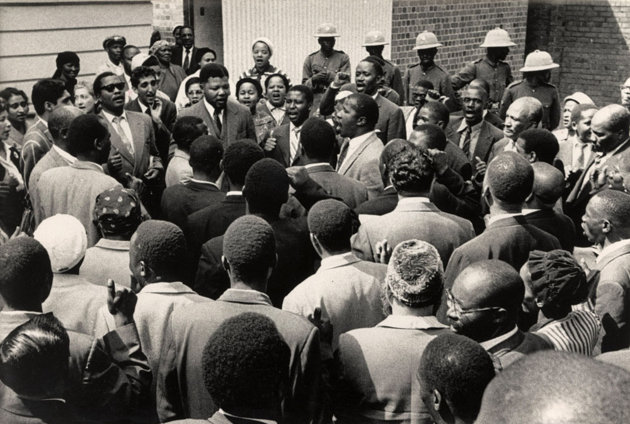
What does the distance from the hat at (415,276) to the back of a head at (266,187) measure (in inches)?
51.0

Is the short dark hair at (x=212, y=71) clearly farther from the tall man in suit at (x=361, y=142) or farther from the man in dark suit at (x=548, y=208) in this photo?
the man in dark suit at (x=548, y=208)

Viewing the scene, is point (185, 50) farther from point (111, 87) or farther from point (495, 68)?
point (111, 87)

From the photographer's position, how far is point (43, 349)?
110 inches

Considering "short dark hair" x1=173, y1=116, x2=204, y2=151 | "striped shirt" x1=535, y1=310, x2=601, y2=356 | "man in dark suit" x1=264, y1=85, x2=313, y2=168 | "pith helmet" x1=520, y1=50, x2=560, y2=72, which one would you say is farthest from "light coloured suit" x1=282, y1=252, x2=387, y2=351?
"pith helmet" x1=520, y1=50, x2=560, y2=72

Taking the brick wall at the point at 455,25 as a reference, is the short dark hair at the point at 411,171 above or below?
below

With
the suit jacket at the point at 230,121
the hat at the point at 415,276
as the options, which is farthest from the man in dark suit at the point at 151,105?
the hat at the point at 415,276

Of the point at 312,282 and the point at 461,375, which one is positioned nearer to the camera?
the point at 461,375

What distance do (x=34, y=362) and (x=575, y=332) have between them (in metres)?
2.46

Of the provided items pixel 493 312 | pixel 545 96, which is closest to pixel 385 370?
pixel 493 312

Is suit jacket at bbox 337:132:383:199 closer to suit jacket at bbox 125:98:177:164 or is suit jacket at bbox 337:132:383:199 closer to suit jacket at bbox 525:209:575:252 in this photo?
suit jacket at bbox 525:209:575:252

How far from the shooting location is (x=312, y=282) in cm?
397

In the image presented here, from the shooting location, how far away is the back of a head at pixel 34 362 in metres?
2.74

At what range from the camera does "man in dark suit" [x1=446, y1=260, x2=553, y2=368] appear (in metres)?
3.43

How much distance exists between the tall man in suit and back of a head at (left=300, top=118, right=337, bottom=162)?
0.76 m
